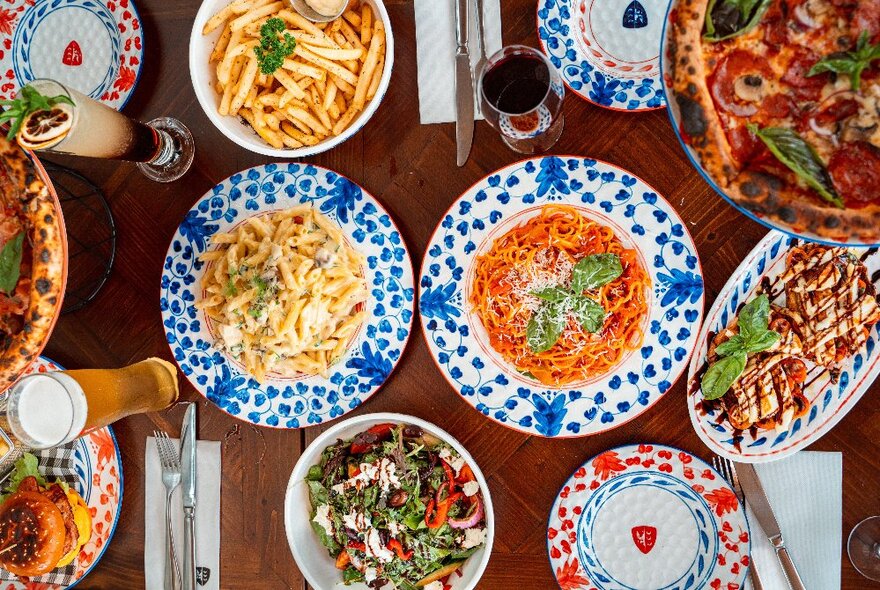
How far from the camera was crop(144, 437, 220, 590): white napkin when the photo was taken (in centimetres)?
225

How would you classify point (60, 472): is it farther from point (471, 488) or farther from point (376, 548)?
point (471, 488)

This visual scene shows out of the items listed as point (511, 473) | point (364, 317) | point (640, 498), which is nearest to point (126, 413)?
point (364, 317)

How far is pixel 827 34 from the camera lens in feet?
5.30

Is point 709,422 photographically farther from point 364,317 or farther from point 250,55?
point 250,55

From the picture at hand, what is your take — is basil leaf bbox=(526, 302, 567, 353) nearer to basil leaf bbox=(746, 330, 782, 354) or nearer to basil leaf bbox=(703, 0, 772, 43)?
basil leaf bbox=(746, 330, 782, 354)

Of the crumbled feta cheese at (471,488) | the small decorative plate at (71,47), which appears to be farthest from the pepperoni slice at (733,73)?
the small decorative plate at (71,47)

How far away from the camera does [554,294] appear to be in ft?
6.51

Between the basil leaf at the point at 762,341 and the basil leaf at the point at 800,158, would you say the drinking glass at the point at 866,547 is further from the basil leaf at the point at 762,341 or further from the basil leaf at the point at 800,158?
the basil leaf at the point at 800,158

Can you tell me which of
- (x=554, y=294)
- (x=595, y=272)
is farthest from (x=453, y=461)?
(x=595, y=272)

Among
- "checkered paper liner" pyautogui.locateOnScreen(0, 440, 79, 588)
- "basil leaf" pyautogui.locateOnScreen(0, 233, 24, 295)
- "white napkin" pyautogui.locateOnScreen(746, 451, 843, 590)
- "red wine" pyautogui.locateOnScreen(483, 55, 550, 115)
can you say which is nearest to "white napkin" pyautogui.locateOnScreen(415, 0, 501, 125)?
"red wine" pyautogui.locateOnScreen(483, 55, 550, 115)

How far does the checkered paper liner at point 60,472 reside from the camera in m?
2.29

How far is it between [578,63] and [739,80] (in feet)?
1.71

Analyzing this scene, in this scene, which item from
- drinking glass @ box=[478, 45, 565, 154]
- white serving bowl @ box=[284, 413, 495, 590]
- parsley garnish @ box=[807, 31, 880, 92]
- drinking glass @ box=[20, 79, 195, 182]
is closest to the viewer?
parsley garnish @ box=[807, 31, 880, 92]

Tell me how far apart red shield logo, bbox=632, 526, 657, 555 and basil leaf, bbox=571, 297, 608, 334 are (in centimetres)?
68
